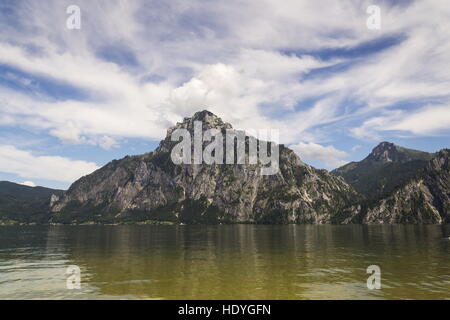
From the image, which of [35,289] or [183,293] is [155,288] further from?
[35,289]

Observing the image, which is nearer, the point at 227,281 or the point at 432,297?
the point at 432,297

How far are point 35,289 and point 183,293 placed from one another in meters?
22.0

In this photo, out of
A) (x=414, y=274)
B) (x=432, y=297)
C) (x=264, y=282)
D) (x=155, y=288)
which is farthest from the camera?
(x=414, y=274)

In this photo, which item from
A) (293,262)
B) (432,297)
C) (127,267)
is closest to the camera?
(432,297)

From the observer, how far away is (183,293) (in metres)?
42.6

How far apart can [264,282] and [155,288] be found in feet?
52.6

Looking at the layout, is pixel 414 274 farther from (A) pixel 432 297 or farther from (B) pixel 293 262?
(B) pixel 293 262
